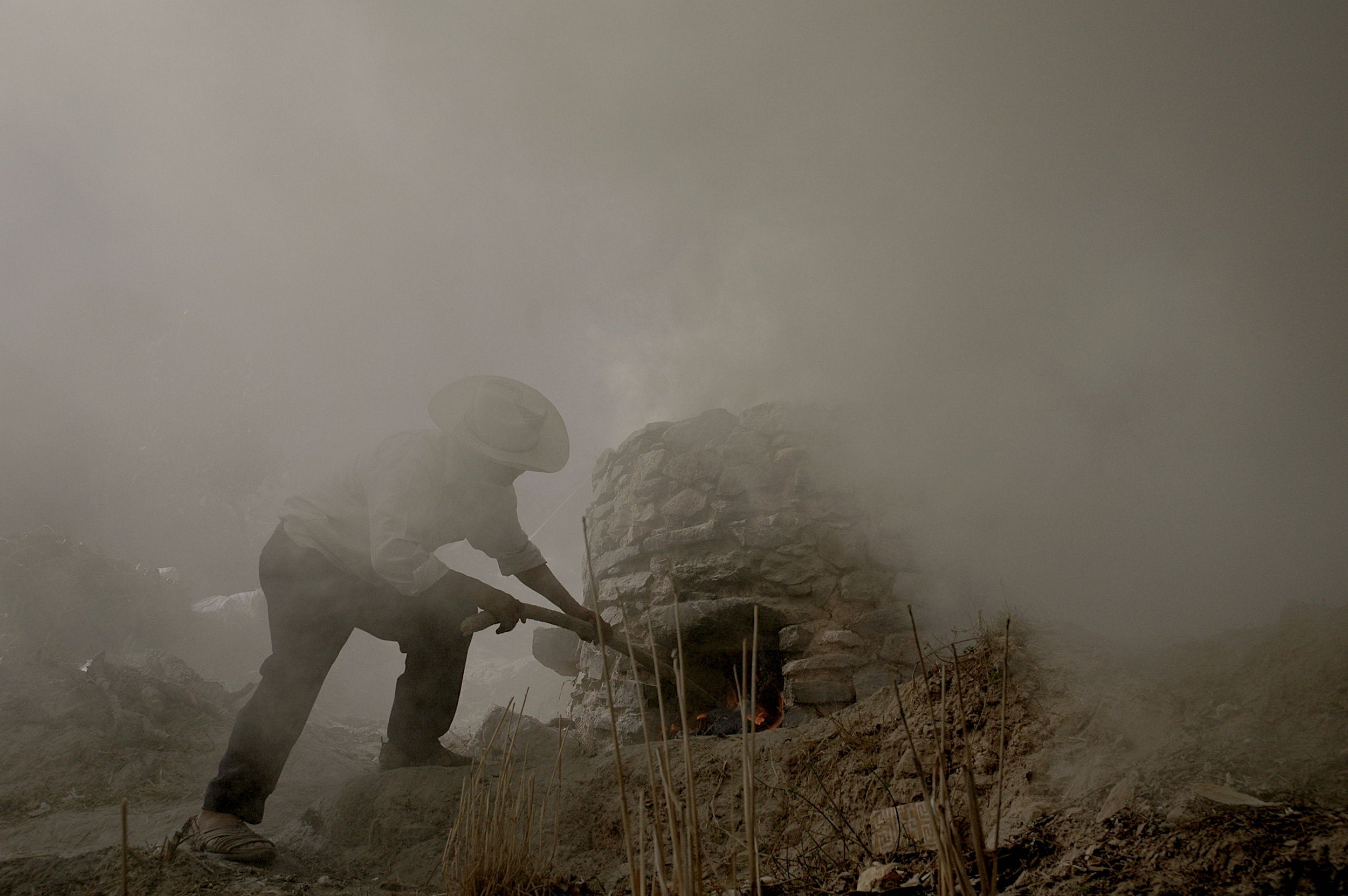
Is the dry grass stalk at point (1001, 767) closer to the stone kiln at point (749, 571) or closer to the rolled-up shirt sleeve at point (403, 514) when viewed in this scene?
the rolled-up shirt sleeve at point (403, 514)

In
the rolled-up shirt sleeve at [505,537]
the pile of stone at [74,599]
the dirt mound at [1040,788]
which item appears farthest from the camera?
the pile of stone at [74,599]

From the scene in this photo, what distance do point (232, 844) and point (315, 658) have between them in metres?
0.66

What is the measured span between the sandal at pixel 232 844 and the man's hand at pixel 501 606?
41.3 inches

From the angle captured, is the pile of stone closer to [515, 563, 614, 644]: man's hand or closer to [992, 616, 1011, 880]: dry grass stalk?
[515, 563, 614, 644]: man's hand

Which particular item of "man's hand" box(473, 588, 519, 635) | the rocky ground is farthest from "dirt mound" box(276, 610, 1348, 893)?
"man's hand" box(473, 588, 519, 635)

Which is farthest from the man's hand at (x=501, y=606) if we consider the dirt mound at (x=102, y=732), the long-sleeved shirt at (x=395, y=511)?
the dirt mound at (x=102, y=732)

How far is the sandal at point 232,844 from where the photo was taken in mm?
2061

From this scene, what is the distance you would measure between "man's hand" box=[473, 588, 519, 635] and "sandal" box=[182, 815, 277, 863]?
1.05 metres

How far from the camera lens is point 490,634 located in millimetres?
18578

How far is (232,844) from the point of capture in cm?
208

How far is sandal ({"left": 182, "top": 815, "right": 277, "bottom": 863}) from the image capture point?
81.1 inches

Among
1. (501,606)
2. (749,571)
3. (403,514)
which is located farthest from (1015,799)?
(749,571)

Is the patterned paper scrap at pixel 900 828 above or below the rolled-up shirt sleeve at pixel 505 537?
below

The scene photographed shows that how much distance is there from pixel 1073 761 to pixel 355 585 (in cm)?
272
